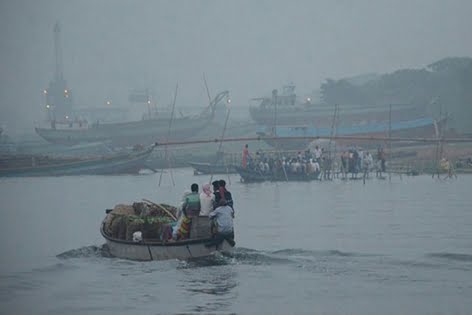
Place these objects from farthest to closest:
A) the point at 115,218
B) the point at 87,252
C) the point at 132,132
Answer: the point at 132,132
the point at 87,252
the point at 115,218

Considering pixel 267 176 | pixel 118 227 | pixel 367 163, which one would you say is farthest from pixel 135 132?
pixel 118 227

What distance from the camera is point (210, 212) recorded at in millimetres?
19438

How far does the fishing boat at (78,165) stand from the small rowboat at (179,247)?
121ft

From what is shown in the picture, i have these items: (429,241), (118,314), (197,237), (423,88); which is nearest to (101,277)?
(197,237)

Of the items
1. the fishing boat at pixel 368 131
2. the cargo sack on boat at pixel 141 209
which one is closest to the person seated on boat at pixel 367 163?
the fishing boat at pixel 368 131

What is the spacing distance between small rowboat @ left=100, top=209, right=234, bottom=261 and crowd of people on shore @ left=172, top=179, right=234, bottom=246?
0.12m

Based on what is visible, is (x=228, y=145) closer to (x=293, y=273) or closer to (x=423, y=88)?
(x=423, y=88)

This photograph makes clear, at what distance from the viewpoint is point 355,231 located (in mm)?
26469

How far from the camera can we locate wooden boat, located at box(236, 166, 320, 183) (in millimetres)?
48594

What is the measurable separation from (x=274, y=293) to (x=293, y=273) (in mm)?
1773

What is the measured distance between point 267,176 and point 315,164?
3.11 meters

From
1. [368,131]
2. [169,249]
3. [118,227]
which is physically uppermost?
[368,131]

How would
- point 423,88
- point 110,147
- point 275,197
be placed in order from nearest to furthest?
point 275,197, point 110,147, point 423,88

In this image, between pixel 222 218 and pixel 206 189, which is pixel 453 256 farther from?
pixel 206 189
